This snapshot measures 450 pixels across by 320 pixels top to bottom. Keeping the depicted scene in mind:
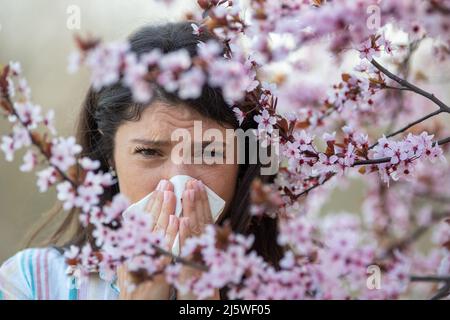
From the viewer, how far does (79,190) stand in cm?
101

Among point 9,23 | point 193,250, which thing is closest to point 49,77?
point 9,23

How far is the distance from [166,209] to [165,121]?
0.22m

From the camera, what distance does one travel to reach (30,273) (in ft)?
5.06

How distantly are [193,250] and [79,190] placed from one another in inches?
8.0

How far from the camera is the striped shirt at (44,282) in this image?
1.49m

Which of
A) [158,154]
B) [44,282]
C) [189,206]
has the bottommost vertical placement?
[44,282]

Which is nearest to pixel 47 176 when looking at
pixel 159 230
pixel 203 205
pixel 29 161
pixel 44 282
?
pixel 29 161

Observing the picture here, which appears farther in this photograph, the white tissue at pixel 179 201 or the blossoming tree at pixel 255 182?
the white tissue at pixel 179 201

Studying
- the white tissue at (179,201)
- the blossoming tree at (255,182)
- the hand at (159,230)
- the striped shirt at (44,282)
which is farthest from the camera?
the striped shirt at (44,282)

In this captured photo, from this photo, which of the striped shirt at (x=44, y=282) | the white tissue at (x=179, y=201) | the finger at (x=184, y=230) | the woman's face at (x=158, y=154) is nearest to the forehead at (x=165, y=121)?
the woman's face at (x=158, y=154)

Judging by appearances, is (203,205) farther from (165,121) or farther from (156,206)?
(165,121)

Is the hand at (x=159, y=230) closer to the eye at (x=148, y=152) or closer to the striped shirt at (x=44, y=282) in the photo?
the eye at (x=148, y=152)

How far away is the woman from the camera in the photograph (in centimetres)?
129
